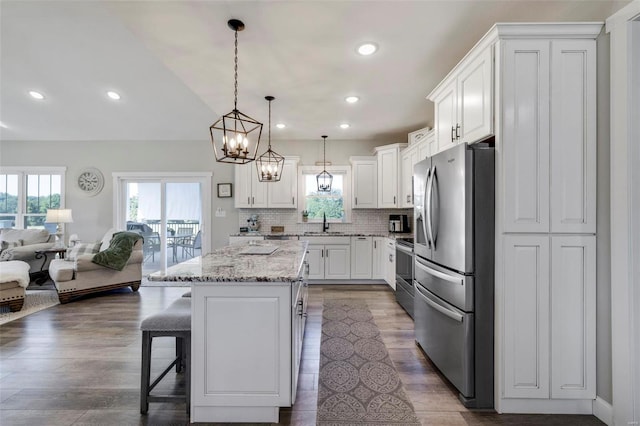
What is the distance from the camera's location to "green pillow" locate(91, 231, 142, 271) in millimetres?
4339

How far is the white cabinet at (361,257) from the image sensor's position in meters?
5.17

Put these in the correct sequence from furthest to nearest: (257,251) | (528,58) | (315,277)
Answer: (315,277) < (257,251) < (528,58)

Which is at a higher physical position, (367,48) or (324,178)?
(367,48)

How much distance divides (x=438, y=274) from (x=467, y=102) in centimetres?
128

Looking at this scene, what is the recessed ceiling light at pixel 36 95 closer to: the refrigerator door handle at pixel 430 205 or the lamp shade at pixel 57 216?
the lamp shade at pixel 57 216

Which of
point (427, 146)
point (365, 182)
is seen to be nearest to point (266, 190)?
point (365, 182)

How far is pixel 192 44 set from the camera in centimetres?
277

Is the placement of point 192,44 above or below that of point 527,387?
above

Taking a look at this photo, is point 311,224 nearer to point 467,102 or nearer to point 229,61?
point 229,61

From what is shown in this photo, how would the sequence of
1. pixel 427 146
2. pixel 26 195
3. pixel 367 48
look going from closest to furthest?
pixel 367 48 < pixel 427 146 < pixel 26 195

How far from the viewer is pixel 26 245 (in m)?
5.20

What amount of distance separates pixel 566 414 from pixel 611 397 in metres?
0.27

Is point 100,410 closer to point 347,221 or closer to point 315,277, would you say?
point 315,277

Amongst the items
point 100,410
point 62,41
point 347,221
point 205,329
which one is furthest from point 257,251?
point 62,41
